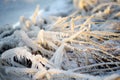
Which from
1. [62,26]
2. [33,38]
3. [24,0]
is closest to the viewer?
[33,38]

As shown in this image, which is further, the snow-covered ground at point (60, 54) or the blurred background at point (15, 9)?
the blurred background at point (15, 9)

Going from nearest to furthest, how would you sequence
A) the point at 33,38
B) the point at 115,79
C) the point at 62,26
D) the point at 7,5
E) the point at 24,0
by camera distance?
the point at 115,79
the point at 33,38
the point at 62,26
the point at 7,5
the point at 24,0

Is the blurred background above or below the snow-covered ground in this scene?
above

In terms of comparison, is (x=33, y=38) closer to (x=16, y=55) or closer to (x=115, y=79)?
(x=16, y=55)

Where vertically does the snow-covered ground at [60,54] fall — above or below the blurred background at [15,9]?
below

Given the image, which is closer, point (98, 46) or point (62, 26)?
point (98, 46)

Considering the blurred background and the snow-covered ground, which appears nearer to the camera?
the snow-covered ground

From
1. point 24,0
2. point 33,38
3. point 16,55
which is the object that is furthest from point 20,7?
point 16,55

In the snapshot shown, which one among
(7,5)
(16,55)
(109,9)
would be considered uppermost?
(7,5)
